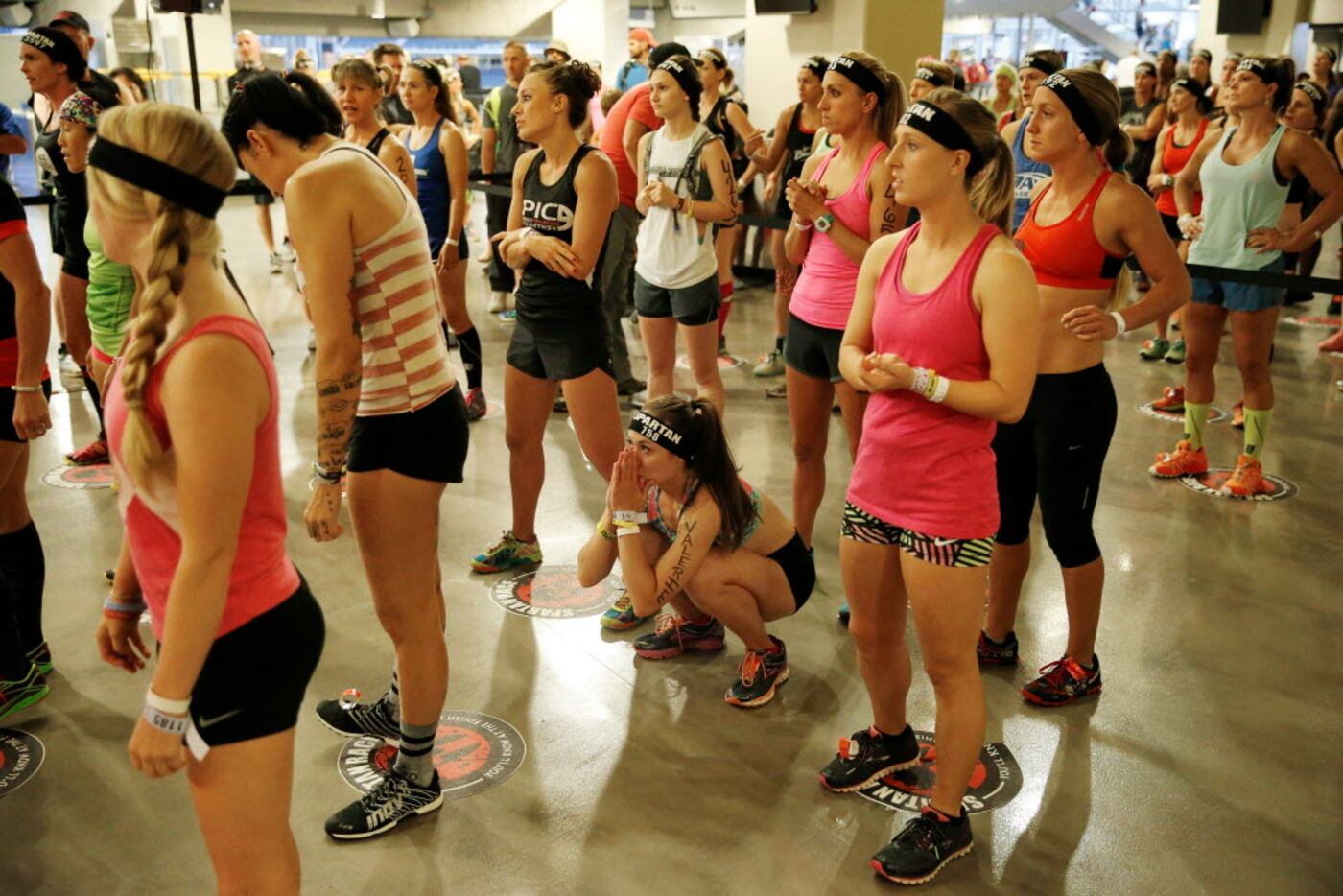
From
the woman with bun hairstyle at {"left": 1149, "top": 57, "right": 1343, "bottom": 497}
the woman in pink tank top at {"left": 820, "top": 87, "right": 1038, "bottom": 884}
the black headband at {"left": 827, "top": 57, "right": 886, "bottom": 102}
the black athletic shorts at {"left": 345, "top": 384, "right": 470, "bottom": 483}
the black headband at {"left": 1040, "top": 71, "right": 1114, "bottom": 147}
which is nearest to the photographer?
the woman in pink tank top at {"left": 820, "top": 87, "right": 1038, "bottom": 884}

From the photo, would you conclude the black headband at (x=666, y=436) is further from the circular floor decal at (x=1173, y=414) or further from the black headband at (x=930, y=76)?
the circular floor decal at (x=1173, y=414)

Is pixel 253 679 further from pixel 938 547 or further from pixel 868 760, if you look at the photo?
pixel 868 760

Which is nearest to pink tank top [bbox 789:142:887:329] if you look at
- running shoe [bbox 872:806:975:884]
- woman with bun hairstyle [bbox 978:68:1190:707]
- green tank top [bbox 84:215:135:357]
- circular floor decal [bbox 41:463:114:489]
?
woman with bun hairstyle [bbox 978:68:1190:707]

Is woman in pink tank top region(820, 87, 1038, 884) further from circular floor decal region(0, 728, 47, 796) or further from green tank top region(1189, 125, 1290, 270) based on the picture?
green tank top region(1189, 125, 1290, 270)

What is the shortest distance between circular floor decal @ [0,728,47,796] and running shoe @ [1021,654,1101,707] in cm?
255

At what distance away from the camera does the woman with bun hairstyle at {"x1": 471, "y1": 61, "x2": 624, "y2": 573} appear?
3564 millimetres

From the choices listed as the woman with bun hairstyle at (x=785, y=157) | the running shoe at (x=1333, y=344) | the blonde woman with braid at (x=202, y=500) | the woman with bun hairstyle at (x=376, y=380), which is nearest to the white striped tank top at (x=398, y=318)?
the woman with bun hairstyle at (x=376, y=380)

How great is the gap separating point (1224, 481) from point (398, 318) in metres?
3.92

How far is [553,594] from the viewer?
3863 millimetres

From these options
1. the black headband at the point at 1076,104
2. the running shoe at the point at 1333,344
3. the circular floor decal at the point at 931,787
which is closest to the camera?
the circular floor decal at the point at 931,787

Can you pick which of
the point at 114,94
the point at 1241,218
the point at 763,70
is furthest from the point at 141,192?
the point at 763,70

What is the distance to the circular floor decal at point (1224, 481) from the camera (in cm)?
482

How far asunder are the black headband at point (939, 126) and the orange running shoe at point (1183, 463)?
321 cm

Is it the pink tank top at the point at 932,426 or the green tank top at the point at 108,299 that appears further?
the green tank top at the point at 108,299
